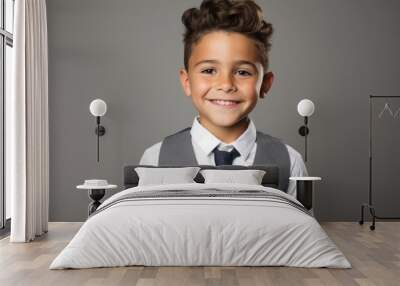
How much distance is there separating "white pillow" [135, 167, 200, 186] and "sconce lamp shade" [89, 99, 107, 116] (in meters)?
0.89

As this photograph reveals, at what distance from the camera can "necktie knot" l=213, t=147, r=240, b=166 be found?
6953 mm

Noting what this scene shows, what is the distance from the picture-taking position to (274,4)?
7297 millimetres

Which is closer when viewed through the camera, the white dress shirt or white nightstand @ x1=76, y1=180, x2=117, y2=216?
white nightstand @ x1=76, y1=180, x2=117, y2=216

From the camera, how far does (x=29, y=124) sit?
6.16 m

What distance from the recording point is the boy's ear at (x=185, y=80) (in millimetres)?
7191

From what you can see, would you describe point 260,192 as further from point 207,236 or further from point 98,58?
point 98,58

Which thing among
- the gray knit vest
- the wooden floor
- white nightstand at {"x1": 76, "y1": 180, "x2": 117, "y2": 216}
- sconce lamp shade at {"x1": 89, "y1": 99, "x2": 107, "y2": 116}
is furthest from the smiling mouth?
the wooden floor

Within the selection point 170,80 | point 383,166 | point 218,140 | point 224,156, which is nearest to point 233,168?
point 224,156

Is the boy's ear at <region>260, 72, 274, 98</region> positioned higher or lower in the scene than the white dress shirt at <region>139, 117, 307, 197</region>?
higher

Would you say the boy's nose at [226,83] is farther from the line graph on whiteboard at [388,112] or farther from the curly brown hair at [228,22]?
the line graph on whiteboard at [388,112]

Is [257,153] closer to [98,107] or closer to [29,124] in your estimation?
[98,107]

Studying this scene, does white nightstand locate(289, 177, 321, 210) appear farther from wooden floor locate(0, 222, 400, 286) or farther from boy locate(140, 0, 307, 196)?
wooden floor locate(0, 222, 400, 286)

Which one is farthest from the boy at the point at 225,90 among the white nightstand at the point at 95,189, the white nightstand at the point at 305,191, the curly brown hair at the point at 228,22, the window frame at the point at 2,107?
the window frame at the point at 2,107

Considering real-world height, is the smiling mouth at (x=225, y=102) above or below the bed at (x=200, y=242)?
above
